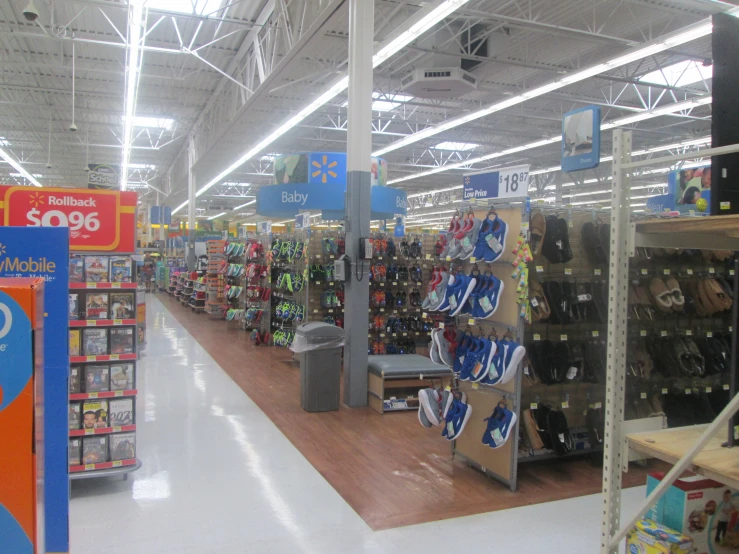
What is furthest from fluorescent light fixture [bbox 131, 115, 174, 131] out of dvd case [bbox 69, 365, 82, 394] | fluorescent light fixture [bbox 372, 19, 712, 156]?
dvd case [bbox 69, 365, 82, 394]

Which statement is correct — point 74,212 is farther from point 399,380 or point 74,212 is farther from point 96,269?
point 399,380

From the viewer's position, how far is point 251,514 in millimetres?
3742

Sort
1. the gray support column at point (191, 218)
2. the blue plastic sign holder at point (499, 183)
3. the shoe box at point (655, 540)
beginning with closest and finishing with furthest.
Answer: the shoe box at point (655, 540)
the blue plastic sign holder at point (499, 183)
the gray support column at point (191, 218)

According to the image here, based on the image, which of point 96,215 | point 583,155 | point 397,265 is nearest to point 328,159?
point 397,265

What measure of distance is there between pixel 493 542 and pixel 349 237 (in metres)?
3.81

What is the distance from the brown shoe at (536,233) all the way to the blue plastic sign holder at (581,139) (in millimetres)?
832

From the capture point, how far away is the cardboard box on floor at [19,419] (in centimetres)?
104

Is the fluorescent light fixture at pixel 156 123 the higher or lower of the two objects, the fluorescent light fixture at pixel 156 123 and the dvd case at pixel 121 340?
the higher

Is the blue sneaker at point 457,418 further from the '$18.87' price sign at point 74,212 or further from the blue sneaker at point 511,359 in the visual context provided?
the '$18.87' price sign at point 74,212

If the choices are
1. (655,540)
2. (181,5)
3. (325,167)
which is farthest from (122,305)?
(181,5)

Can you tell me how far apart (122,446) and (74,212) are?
5.79 feet

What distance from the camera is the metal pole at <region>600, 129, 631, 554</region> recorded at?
1.76 metres

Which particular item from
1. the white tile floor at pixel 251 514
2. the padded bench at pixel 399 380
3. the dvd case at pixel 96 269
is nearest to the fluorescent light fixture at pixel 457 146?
the padded bench at pixel 399 380

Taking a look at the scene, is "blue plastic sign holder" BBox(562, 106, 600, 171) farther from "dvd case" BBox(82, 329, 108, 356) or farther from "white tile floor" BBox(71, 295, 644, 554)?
"dvd case" BBox(82, 329, 108, 356)
